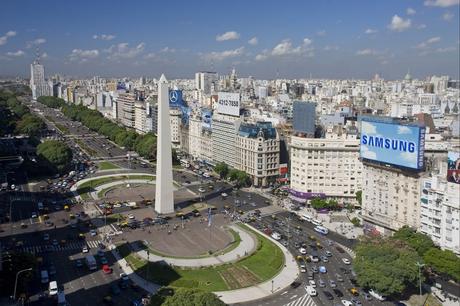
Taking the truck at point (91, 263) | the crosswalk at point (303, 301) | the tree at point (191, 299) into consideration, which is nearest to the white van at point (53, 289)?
the truck at point (91, 263)

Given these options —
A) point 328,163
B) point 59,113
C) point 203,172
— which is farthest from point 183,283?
point 59,113

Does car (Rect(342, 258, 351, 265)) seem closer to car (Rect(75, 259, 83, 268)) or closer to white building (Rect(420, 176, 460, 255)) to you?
white building (Rect(420, 176, 460, 255))

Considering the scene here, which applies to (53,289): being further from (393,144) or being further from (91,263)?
(393,144)

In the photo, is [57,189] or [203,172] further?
[203,172]

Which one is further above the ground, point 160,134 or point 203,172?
point 160,134

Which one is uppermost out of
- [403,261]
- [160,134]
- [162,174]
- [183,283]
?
[160,134]

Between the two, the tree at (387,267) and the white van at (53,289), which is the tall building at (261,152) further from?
the white van at (53,289)

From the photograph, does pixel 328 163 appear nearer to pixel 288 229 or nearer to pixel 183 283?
pixel 288 229
